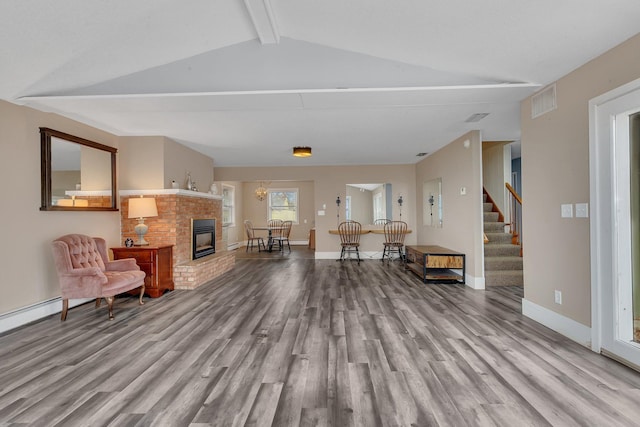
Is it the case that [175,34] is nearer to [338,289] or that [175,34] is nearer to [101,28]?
[101,28]

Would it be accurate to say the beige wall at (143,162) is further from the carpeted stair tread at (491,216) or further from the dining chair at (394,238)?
the carpeted stair tread at (491,216)

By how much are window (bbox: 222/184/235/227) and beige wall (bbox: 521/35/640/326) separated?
8.12 metres

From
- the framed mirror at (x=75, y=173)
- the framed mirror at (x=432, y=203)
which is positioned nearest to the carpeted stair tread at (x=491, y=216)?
the framed mirror at (x=432, y=203)

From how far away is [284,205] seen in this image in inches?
432

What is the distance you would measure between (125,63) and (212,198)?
3512 mm

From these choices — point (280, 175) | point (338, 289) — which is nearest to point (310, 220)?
point (280, 175)

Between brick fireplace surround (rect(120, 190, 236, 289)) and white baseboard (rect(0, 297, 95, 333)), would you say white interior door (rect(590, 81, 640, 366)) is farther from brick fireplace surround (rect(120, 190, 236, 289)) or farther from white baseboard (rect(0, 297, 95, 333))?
white baseboard (rect(0, 297, 95, 333))

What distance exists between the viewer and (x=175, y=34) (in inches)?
→ 108

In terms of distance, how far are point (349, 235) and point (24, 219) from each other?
5652mm

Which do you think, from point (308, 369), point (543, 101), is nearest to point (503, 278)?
point (543, 101)

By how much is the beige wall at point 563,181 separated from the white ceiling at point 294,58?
0.17 m

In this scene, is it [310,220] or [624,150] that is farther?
[310,220]

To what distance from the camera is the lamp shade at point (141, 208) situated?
4391mm

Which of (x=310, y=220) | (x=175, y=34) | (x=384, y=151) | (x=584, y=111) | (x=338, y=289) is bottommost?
(x=338, y=289)
